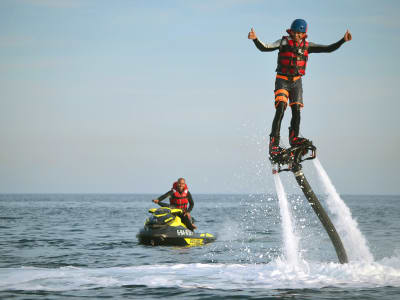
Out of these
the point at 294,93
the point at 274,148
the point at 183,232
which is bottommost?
the point at 183,232

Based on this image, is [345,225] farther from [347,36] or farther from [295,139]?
[347,36]

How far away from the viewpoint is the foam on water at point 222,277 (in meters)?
10.3

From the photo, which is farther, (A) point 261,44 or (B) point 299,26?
(B) point 299,26

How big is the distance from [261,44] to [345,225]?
170 inches

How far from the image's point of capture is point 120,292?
32.3 feet

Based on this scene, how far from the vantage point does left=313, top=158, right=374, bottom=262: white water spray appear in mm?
10547

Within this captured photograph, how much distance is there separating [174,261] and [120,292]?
635cm

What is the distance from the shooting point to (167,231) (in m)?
20.7

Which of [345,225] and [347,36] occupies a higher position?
[347,36]

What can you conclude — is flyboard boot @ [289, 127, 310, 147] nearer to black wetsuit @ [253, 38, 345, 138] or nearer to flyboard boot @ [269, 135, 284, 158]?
black wetsuit @ [253, 38, 345, 138]

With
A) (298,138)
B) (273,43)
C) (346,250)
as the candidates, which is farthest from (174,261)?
(273,43)

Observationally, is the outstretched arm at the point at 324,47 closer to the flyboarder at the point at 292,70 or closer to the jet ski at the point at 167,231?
the flyboarder at the point at 292,70

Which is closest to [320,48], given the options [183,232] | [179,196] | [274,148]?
[274,148]

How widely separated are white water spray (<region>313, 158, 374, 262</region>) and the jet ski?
10.1 m
